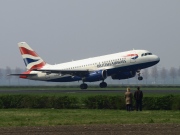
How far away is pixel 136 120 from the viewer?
3272 cm

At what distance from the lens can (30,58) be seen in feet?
308

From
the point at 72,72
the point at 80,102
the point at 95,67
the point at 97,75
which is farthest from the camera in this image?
the point at 72,72

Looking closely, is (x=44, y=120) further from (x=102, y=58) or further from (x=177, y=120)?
(x=102, y=58)

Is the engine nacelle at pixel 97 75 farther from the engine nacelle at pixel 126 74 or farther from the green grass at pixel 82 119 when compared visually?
the green grass at pixel 82 119

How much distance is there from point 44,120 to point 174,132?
928 centimetres

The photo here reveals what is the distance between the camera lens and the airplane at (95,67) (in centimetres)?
8081

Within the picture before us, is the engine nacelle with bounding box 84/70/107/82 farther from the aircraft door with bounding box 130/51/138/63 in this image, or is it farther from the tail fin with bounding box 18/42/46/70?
the tail fin with bounding box 18/42/46/70

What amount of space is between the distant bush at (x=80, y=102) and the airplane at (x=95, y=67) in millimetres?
35076

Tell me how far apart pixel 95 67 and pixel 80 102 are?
38016 millimetres

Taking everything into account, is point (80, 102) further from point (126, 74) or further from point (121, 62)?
point (126, 74)

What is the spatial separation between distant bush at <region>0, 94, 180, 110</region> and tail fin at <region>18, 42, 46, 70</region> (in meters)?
46.9

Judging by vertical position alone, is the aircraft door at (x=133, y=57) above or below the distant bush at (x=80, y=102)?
above

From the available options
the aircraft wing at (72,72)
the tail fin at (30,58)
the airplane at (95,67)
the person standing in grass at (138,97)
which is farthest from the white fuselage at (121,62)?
the person standing in grass at (138,97)

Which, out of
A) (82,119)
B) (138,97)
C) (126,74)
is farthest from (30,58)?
(82,119)
